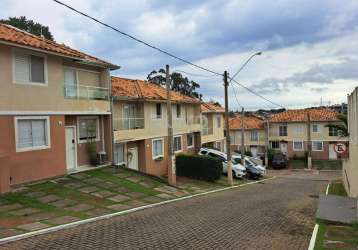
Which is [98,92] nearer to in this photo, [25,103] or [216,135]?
[25,103]

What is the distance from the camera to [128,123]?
2886 cm

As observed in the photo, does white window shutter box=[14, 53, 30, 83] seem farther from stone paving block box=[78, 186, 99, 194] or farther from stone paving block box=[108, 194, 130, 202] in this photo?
stone paving block box=[108, 194, 130, 202]

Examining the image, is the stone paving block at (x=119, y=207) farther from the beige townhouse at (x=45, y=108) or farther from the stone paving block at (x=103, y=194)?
the beige townhouse at (x=45, y=108)

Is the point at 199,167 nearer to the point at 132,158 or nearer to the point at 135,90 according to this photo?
the point at 132,158

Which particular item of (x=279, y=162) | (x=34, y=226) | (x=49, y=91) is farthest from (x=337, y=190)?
(x=279, y=162)

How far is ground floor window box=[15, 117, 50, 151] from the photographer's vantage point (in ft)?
60.0

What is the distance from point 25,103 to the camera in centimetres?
1862

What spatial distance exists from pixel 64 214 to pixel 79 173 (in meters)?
7.58

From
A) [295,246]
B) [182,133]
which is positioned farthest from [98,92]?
[295,246]

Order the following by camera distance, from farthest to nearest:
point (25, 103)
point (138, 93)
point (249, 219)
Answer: point (138, 93), point (25, 103), point (249, 219)

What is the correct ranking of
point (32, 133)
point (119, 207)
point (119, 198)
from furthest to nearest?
point (32, 133), point (119, 198), point (119, 207)

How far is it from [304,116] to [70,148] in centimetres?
4811

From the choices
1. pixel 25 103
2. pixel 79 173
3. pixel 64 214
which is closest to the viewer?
pixel 64 214

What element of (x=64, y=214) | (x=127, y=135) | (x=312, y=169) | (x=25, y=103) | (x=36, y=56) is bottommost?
(x=312, y=169)
